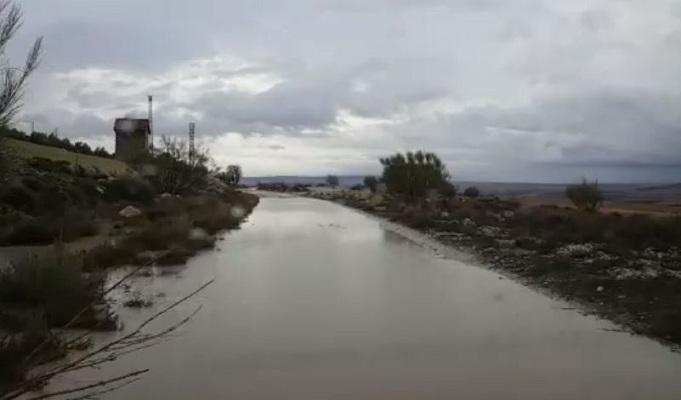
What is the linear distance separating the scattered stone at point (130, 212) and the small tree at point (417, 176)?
34.3m

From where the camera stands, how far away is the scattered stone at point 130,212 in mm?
36844

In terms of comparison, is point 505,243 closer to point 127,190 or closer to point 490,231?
point 490,231

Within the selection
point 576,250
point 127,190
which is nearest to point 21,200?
point 127,190

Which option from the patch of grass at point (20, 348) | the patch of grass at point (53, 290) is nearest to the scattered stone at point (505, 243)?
the patch of grass at point (53, 290)

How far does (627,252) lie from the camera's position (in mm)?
23766

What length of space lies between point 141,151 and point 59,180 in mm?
23331

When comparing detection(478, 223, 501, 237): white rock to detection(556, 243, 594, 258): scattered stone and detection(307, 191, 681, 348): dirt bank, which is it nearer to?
detection(307, 191, 681, 348): dirt bank

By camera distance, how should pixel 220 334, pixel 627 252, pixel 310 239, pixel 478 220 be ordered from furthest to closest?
pixel 478 220 < pixel 310 239 < pixel 627 252 < pixel 220 334

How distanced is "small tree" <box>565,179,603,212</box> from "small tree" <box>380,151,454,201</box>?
1789 cm

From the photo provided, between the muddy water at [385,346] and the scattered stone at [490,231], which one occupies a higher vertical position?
the scattered stone at [490,231]

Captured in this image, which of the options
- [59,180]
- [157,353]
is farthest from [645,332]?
[59,180]

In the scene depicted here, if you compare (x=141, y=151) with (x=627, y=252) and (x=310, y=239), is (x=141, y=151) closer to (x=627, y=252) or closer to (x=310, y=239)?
(x=310, y=239)

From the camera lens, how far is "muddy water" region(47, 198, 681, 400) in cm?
938

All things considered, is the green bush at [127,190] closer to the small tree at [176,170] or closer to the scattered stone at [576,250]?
the small tree at [176,170]
